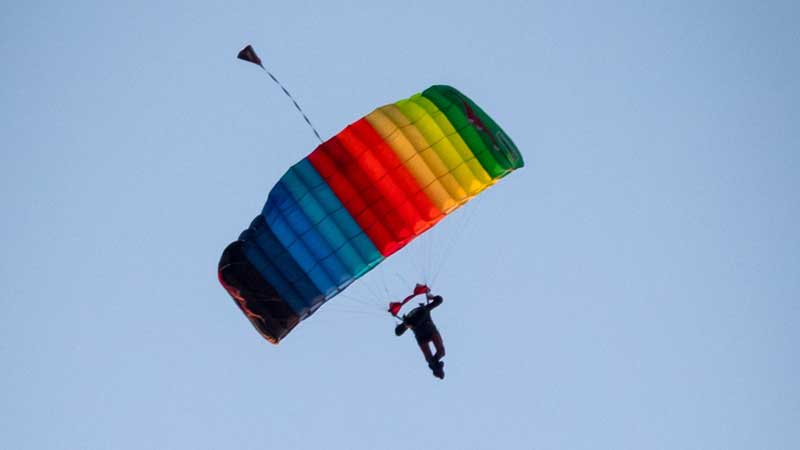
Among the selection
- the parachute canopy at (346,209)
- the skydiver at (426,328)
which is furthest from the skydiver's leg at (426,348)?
the parachute canopy at (346,209)

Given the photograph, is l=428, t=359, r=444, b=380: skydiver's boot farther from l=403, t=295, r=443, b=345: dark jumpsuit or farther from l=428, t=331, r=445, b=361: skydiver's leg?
l=403, t=295, r=443, b=345: dark jumpsuit

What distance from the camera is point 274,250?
85.1 feet

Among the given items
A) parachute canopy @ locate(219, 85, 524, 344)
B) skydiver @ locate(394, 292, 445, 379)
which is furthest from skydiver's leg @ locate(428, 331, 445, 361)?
parachute canopy @ locate(219, 85, 524, 344)

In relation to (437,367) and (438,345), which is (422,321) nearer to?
(438,345)

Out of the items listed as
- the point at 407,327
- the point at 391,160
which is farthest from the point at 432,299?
the point at 391,160

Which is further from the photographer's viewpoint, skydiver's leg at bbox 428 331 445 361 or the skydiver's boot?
the skydiver's boot

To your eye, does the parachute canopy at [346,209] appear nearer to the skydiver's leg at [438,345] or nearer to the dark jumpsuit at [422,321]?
the dark jumpsuit at [422,321]

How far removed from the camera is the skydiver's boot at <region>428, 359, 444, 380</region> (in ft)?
87.0

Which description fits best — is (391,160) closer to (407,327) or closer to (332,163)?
(332,163)

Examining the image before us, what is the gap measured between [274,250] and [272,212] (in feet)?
2.12

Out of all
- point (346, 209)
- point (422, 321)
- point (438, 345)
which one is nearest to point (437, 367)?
point (438, 345)

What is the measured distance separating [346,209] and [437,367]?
320cm

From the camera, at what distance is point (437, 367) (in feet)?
87.2

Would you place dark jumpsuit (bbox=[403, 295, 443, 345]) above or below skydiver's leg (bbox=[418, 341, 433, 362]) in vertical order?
above
